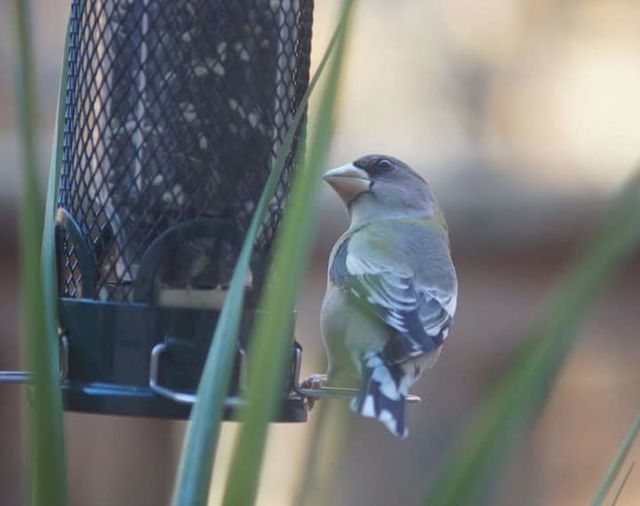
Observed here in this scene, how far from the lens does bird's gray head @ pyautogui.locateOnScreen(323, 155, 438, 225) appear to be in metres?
3.45

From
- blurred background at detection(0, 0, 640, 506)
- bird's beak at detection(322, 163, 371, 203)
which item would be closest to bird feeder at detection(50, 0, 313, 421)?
bird's beak at detection(322, 163, 371, 203)

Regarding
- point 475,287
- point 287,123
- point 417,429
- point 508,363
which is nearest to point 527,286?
point 475,287

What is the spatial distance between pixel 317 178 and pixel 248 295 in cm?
145

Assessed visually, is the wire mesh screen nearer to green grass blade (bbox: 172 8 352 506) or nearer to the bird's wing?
the bird's wing

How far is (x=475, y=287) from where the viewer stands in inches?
251

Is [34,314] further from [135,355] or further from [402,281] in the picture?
[402,281]

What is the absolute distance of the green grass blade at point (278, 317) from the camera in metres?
1.05

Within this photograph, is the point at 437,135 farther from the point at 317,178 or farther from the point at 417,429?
the point at 317,178

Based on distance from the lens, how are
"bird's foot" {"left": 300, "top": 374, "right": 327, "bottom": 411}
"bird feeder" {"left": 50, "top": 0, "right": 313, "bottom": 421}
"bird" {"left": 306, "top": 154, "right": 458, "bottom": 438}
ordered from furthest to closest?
"bird's foot" {"left": 300, "top": 374, "right": 327, "bottom": 411}, "bird" {"left": 306, "top": 154, "right": 458, "bottom": 438}, "bird feeder" {"left": 50, "top": 0, "right": 313, "bottom": 421}

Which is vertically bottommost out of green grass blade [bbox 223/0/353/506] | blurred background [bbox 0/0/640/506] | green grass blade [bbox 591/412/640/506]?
blurred background [bbox 0/0/640/506]

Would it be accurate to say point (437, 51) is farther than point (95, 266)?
Yes

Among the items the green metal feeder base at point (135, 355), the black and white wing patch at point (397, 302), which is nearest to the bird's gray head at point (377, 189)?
the black and white wing patch at point (397, 302)

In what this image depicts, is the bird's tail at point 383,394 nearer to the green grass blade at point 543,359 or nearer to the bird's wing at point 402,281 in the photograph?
the bird's wing at point 402,281

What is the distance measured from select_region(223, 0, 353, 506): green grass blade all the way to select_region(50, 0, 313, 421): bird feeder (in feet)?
4.44
